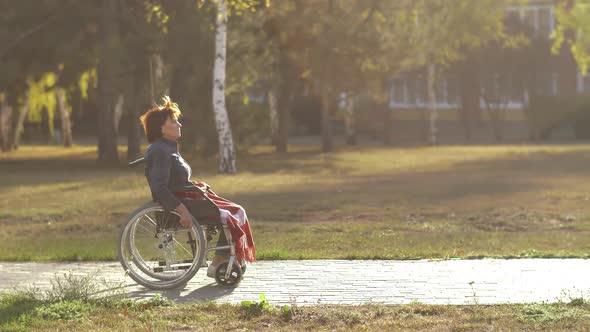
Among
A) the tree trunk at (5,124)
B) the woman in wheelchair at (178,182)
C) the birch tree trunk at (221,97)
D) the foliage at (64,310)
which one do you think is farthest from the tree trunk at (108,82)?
the foliage at (64,310)

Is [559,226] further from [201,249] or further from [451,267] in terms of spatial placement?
[201,249]

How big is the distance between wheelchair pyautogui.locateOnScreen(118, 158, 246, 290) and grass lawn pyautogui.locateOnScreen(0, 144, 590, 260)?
6.03ft

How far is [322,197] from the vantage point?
20766mm

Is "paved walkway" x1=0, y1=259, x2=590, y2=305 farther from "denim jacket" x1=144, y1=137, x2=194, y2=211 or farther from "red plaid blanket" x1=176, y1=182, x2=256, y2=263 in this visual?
"denim jacket" x1=144, y1=137, x2=194, y2=211

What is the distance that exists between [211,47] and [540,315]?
23.1 meters

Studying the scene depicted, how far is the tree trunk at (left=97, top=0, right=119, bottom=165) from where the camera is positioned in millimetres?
28812

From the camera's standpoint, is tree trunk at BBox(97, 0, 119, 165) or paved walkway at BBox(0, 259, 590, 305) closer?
paved walkway at BBox(0, 259, 590, 305)

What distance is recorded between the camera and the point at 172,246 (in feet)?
30.2

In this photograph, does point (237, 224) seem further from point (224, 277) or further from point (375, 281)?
point (375, 281)

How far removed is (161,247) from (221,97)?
740 inches

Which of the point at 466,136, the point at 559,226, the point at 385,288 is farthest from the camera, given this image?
the point at 466,136

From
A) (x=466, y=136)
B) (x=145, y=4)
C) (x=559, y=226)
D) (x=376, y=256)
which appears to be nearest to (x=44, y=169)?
(x=145, y=4)

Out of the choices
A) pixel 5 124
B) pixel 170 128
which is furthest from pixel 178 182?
pixel 5 124

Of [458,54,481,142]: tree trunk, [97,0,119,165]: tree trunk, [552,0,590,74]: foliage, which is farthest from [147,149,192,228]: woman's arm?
[458,54,481,142]: tree trunk
